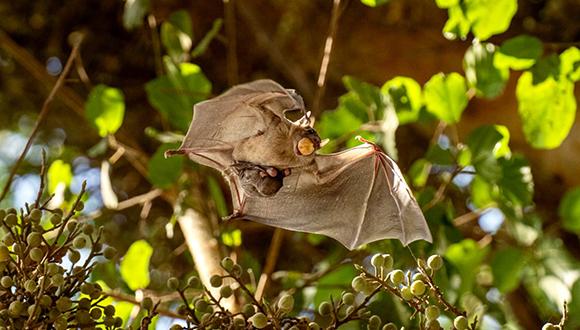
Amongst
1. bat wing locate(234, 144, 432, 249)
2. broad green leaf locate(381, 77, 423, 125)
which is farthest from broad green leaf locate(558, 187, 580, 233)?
bat wing locate(234, 144, 432, 249)

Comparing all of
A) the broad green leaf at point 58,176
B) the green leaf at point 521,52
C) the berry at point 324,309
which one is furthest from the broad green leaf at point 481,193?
the broad green leaf at point 58,176

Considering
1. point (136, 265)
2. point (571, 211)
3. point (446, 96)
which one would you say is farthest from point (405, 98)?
point (136, 265)

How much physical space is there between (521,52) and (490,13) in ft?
0.19

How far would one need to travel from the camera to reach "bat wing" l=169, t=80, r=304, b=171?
729 mm

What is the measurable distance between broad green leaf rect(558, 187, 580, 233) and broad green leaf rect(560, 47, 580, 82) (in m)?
0.22

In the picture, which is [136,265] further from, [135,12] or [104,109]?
[135,12]

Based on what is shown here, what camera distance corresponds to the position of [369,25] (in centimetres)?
161

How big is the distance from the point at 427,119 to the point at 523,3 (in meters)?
0.59

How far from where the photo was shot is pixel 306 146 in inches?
27.8

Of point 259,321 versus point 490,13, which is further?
point 490,13

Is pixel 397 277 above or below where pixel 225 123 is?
below

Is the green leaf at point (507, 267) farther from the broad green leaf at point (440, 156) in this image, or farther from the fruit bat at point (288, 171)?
the fruit bat at point (288, 171)

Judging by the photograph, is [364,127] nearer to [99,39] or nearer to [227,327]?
[227,327]

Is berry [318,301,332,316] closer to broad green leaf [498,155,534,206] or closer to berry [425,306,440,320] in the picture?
berry [425,306,440,320]
